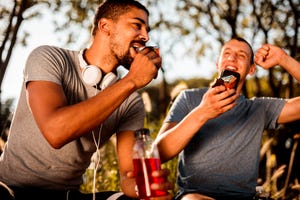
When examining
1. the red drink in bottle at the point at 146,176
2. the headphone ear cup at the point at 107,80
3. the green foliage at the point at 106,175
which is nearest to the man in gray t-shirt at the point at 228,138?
the headphone ear cup at the point at 107,80

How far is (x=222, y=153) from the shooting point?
338cm

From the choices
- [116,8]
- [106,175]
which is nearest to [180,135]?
[116,8]

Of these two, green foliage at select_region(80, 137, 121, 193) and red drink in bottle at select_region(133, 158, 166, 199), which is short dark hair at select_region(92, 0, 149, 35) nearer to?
red drink in bottle at select_region(133, 158, 166, 199)

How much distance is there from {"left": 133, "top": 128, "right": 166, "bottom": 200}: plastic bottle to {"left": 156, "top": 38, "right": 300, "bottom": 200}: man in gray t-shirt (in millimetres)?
664

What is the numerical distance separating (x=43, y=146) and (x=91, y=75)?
0.55m

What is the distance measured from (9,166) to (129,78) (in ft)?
3.36

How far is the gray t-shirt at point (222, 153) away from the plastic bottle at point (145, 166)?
108cm

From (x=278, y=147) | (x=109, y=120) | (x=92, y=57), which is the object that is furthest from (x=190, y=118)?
(x=278, y=147)

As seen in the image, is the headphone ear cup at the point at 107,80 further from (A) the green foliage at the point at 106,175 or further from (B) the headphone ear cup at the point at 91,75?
(A) the green foliage at the point at 106,175

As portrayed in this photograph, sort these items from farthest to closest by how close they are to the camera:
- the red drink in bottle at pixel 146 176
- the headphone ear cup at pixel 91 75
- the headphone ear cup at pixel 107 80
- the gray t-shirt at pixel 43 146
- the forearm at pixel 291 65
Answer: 1. the forearm at pixel 291 65
2. the headphone ear cup at pixel 107 80
3. the headphone ear cup at pixel 91 75
4. the gray t-shirt at pixel 43 146
5. the red drink in bottle at pixel 146 176

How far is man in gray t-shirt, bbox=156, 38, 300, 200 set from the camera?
325cm

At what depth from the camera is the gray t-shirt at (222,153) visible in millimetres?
3314

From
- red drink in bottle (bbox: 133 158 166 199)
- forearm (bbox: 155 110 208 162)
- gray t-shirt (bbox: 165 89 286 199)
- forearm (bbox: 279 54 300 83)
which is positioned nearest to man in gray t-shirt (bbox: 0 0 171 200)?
red drink in bottle (bbox: 133 158 166 199)

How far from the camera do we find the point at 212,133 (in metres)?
3.45
